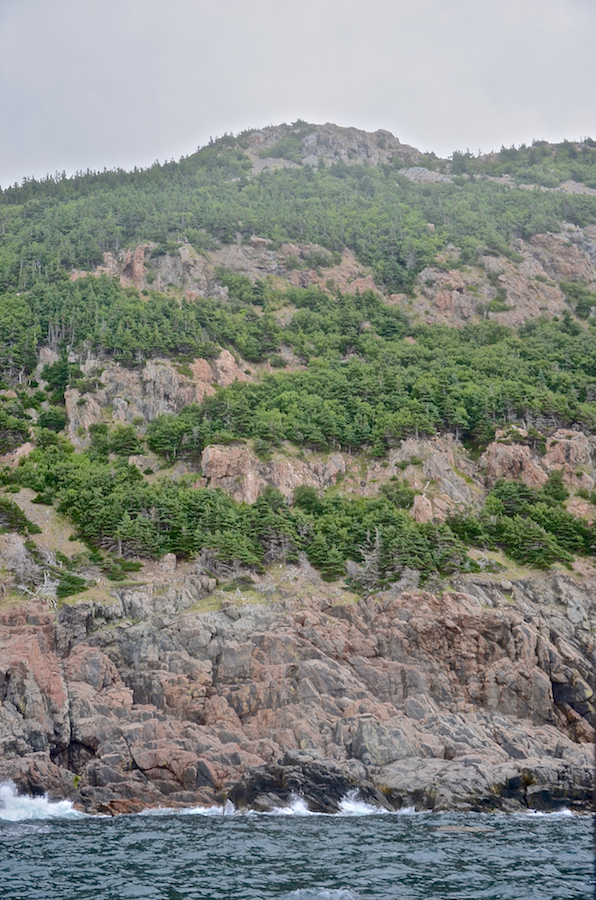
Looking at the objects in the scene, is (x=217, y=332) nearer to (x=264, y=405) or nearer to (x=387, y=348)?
(x=264, y=405)

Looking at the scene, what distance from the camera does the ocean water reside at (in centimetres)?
3059

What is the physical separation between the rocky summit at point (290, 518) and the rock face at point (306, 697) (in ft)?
0.69

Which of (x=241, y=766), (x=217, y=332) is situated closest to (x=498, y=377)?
(x=217, y=332)

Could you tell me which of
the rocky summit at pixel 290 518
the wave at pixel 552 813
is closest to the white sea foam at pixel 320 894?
the rocky summit at pixel 290 518

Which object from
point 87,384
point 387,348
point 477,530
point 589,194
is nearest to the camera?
point 477,530

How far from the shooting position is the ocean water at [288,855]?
30.6 m

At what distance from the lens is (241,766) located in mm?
52688

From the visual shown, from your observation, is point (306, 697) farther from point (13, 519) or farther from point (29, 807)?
point (13, 519)

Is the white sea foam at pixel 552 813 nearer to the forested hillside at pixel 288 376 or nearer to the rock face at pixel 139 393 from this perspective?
the forested hillside at pixel 288 376

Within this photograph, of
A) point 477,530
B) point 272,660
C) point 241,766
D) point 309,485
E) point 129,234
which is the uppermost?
point 129,234

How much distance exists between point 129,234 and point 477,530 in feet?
295

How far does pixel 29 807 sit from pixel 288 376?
69.2 meters

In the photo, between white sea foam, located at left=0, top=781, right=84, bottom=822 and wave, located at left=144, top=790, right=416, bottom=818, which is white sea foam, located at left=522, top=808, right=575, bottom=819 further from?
white sea foam, located at left=0, top=781, right=84, bottom=822

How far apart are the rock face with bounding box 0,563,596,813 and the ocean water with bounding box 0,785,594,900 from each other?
8.65ft
